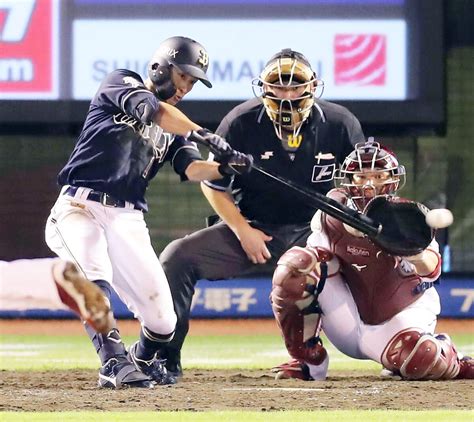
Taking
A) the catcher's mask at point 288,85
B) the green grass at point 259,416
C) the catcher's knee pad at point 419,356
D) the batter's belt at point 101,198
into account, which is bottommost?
the green grass at point 259,416

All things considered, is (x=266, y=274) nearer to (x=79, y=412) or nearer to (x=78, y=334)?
(x=78, y=334)

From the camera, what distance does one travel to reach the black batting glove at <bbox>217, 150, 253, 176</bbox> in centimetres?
682

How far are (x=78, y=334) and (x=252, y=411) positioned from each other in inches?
172

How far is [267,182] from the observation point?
298 inches

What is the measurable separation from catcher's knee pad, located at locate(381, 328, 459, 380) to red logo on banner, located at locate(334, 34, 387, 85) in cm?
369

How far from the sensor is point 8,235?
1103 cm

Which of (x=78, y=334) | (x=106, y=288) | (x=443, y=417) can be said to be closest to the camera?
(x=443, y=417)

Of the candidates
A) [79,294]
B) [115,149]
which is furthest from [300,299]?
[79,294]

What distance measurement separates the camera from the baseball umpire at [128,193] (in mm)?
6785

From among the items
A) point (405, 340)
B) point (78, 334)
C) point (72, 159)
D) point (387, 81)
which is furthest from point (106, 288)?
point (387, 81)

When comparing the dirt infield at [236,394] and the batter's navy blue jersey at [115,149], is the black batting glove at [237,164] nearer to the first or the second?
the batter's navy blue jersey at [115,149]

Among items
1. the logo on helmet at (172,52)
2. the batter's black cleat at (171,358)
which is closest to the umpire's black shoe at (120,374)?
the batter's black cleat at (171,358)

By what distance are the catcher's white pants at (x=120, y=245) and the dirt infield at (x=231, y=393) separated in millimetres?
381

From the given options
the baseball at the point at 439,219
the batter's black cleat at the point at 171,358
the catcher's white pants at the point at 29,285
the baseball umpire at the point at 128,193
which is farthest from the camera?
the batter's black cleat at the point at 171,358
